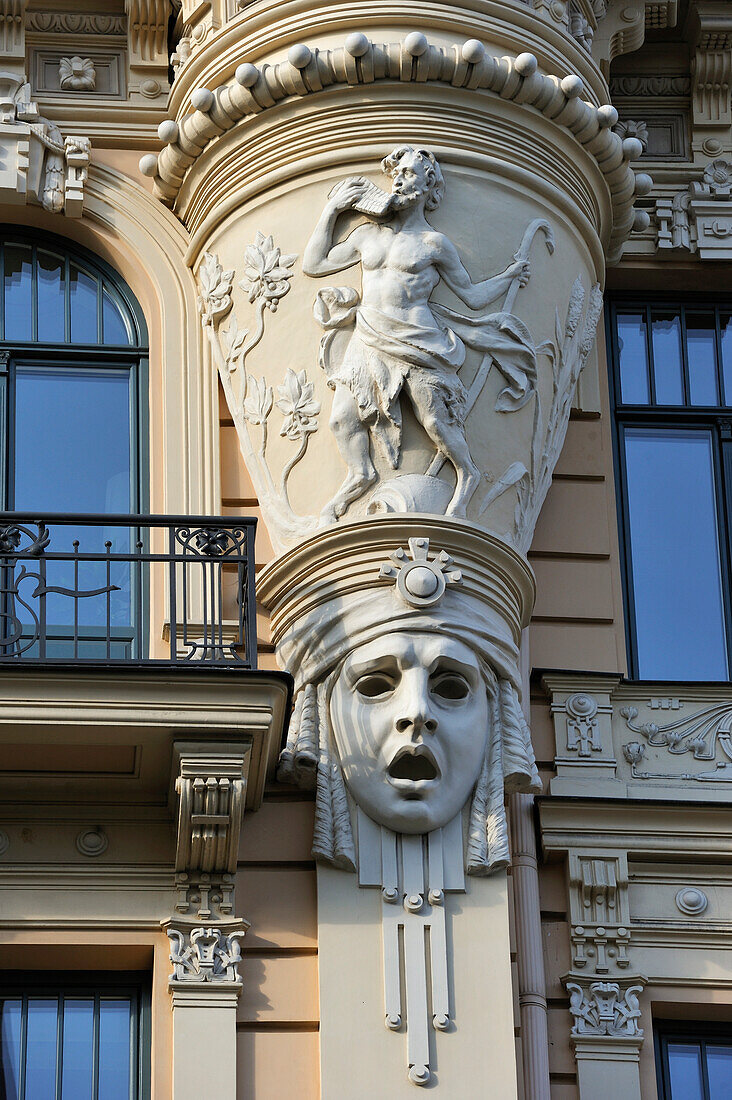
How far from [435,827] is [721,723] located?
2.07 metres

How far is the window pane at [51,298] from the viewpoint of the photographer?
14820 mm

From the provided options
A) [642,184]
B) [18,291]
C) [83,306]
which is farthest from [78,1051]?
[642,184]

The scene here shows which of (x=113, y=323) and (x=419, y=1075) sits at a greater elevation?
(x=113, y=323)

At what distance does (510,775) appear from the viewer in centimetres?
1305

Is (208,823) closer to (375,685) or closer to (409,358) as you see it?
(375,685)

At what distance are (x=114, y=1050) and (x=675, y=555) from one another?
4.48 m

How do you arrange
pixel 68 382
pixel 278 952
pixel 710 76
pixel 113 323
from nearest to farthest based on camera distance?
1. pixel 278 952
2. pixel 68 382
3. pixel 113 323
4. pixel 710 76

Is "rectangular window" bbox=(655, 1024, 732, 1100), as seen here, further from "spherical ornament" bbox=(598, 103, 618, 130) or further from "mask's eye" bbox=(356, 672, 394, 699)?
"spherical ornament" bbox=(598, 103, 618, 130)

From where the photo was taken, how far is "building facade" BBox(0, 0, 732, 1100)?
41.6 ft

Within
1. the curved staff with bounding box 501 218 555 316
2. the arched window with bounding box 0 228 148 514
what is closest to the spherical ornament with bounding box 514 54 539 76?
the curved staff with bounding box 501 218 555 316

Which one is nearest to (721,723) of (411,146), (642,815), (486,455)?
(642,815)

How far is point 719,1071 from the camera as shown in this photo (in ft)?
43.9

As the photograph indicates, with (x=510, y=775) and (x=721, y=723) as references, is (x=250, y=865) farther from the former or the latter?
(x=721, y=723)

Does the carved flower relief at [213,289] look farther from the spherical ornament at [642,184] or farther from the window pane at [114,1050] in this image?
the window pane at [114,1050]
